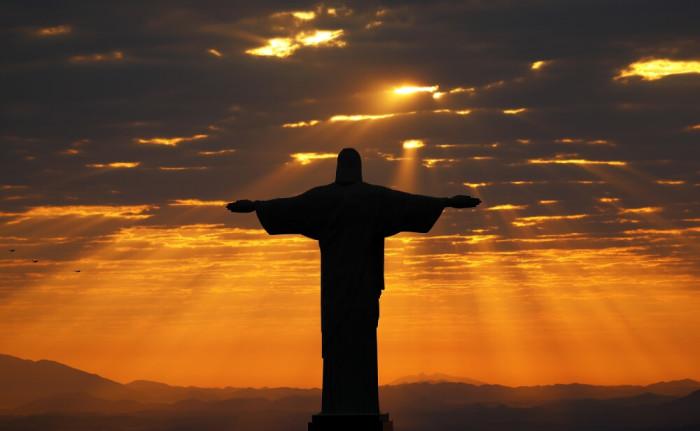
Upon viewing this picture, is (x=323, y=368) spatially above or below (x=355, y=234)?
below

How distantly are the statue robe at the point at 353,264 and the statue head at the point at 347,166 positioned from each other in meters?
0.14

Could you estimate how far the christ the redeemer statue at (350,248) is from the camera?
2139 centimetres

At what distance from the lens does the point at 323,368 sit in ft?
71.2

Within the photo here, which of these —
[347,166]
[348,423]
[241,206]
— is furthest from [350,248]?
[348,423]

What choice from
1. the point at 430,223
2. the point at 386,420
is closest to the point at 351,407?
the point at 386,420

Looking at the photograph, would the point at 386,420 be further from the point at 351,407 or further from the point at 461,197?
the point at 461,197

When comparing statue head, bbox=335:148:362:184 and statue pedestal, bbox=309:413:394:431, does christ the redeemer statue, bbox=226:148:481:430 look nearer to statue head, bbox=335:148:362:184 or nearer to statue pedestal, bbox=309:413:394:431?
statue head, bbox=335:148:362:184

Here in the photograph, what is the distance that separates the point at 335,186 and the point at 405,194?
5.26ft

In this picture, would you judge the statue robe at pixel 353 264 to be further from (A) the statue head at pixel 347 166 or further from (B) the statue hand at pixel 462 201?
(B) the statue hand at pixel 462 201

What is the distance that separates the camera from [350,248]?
71.5 feet

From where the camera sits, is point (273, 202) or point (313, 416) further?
point (273, 202)

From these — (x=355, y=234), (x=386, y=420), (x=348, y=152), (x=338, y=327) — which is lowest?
(x=386, y=420)

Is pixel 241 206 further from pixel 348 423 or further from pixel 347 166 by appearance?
pixel 348 423

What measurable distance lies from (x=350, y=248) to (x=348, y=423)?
3824mm
